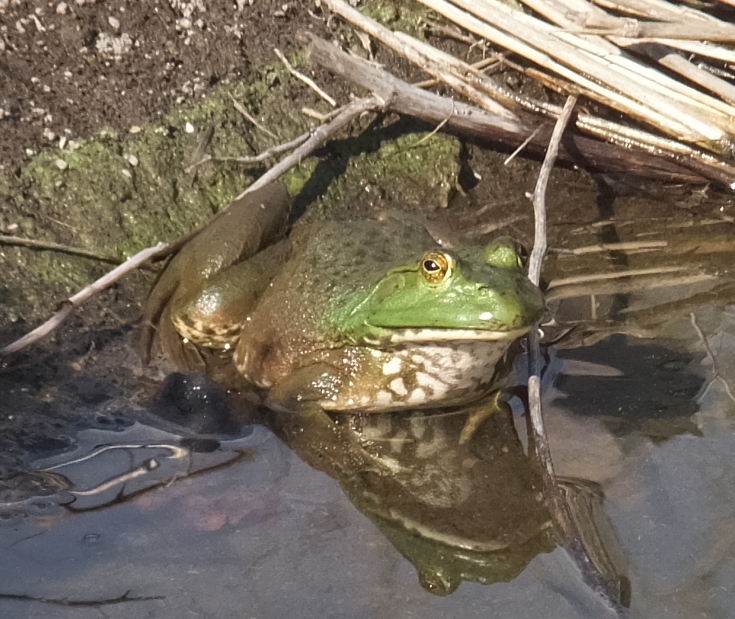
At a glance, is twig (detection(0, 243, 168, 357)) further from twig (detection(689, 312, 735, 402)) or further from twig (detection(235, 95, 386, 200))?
twig (detection(689, 312, 735, 402))

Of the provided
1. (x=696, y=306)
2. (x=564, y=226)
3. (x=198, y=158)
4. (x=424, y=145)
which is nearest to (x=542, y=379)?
(x=696, y=306)

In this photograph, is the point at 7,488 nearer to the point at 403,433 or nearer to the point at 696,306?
the point at 403,433

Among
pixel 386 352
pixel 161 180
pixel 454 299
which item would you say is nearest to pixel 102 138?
pixel 161 180

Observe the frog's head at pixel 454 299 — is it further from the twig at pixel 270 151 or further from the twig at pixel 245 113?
the twig at pixel 245 113

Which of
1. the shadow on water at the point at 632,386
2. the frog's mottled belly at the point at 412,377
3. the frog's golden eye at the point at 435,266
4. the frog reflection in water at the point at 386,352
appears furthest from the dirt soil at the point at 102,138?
the frog's golden eye at the point at 435,266

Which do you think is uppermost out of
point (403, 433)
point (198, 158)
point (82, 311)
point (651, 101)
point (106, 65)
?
point (651, 101)

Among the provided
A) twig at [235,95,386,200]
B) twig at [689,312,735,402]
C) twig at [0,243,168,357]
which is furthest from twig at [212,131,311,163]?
twig at [689,312,735,402]
